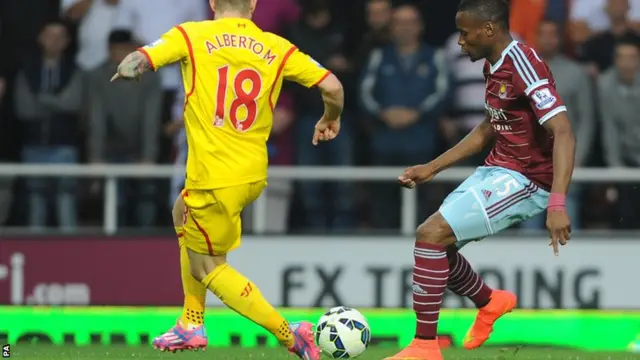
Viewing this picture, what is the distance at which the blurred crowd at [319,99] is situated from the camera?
13.2 m

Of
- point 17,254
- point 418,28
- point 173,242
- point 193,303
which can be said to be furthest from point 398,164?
point 193,303

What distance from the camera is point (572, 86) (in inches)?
518

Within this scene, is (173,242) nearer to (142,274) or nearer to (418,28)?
(142,274)

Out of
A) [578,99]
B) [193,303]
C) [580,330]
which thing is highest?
[578,99]

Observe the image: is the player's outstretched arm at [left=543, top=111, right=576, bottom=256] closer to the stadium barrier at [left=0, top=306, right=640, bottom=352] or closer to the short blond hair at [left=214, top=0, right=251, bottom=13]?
the short blond hair at [left=214, top=0, right=251, bottom=13]

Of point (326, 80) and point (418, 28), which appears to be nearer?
point (326, 80)

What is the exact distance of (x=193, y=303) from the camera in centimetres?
850

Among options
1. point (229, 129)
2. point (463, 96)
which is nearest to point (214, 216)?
point (229, 129)

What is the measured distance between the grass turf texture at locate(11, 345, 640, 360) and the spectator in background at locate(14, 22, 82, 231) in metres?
2.99

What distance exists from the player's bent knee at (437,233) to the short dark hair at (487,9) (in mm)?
1064

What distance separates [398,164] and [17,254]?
3.38 metres

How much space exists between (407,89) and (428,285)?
208 inches

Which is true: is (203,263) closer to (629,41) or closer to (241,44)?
(241,44)

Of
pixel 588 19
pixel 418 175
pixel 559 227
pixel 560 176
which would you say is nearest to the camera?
pixel 559 227
